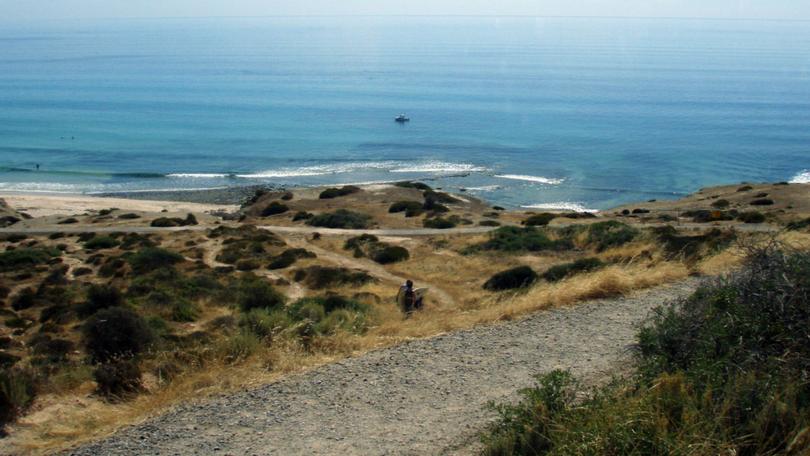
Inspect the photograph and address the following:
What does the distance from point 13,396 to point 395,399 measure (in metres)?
5.23

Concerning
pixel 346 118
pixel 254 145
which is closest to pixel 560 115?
pixel 346 118

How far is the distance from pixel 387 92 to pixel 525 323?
130605 mm

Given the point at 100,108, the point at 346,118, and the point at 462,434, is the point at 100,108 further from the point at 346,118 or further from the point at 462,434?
the point at 462,434

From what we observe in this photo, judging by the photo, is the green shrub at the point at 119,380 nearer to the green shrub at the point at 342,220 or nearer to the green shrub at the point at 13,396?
the green shrub at the point at 13,396

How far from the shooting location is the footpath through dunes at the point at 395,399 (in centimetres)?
737

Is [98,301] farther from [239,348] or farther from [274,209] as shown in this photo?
[274,209]

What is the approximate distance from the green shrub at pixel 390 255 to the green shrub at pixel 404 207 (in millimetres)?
16136

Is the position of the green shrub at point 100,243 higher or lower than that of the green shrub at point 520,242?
lower

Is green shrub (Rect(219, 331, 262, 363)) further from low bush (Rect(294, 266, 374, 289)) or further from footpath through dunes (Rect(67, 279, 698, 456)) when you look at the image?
low bush (Rect(294, 266, 374, 289))

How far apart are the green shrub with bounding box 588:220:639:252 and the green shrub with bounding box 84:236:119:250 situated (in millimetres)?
23625

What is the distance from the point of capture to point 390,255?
32.1 m

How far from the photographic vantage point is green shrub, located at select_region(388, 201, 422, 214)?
164 feet

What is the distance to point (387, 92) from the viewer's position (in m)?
139

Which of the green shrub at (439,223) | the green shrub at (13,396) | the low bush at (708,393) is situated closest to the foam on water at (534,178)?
the green shrub at (439,223)
